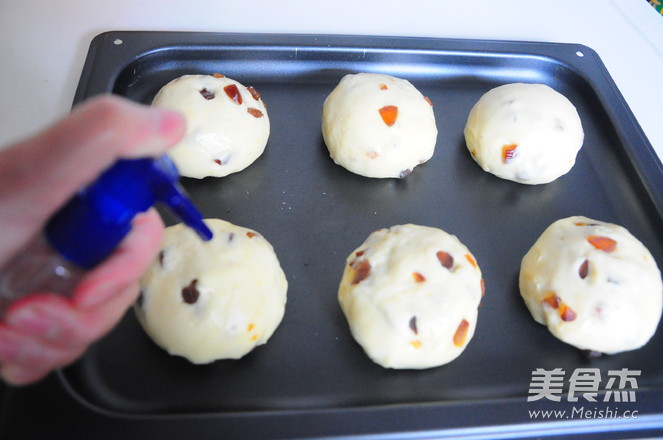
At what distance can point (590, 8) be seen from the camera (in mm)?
1771

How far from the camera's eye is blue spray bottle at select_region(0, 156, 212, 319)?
1.84 feet

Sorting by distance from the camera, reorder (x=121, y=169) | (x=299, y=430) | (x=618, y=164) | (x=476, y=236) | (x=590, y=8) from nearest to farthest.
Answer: (x=121, y=169) → (x=299, y=430) → (x=476, y=236) → (x=618, y=164) → (x=590, y=8)

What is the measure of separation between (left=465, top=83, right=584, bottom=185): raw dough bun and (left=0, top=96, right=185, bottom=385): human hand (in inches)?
34.7

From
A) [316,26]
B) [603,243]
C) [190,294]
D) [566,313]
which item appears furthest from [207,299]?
[316,26]

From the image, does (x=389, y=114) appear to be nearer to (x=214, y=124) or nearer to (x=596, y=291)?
(x=214, y=124)

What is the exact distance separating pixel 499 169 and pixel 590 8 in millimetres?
878

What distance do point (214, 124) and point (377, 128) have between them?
0.36 metres

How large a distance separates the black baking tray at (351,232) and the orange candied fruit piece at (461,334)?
7cm

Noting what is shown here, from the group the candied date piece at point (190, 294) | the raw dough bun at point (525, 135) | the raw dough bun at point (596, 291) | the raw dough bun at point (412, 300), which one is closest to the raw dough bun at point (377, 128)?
the raw dough bun at point (525, 135)

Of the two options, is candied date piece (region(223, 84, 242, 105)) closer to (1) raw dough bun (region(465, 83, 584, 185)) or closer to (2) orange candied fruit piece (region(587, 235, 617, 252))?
(1) raw dough bun (region(465, 83, 584, 185))

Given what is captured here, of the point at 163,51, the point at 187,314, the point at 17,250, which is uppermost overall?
the point at 17,250

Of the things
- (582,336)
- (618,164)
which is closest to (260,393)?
(582,336)

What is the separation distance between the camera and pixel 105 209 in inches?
22.2

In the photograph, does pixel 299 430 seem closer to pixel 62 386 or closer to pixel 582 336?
pixel 62 386
